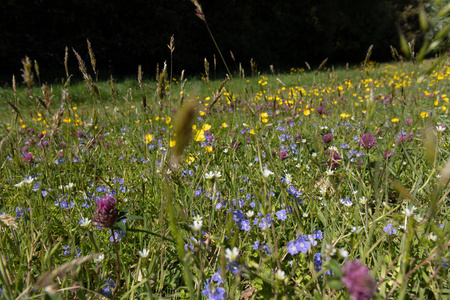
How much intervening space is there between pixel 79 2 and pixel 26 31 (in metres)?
2.31

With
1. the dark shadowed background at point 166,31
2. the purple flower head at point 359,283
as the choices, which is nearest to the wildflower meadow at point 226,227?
the purple flower head at point 359,283

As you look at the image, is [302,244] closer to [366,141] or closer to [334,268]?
[334,268]

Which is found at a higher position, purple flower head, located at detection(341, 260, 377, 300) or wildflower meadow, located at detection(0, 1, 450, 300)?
purple flower head, located at detection(341, 260, 377, 300)

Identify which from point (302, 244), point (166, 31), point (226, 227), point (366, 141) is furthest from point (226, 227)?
point (166, 31)

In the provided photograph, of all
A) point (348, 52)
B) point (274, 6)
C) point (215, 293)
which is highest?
point (274, 6)

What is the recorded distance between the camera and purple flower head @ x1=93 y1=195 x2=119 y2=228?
0.86 meters

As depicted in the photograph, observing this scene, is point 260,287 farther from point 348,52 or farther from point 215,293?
point 348,52

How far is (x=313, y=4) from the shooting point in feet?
52.3

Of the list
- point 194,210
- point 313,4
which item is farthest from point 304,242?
point 313,4

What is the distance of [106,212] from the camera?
87 centimetres

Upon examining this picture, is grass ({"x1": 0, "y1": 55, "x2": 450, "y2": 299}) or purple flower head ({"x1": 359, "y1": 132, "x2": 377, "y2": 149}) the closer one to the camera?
grass ({"x1": 0, "y1": 55, "x2": 450, "y2": 299})

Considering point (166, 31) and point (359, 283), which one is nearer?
point (359, 283)

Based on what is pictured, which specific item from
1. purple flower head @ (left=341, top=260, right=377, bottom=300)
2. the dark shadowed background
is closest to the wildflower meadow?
purple flower head @ (left=341, top=260, right=377, bottom=300)

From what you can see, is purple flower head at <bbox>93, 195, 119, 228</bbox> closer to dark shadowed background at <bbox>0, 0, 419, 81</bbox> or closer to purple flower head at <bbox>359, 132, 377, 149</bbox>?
purple flower head at <bbox>359, 132, 377, 149</bbox>
